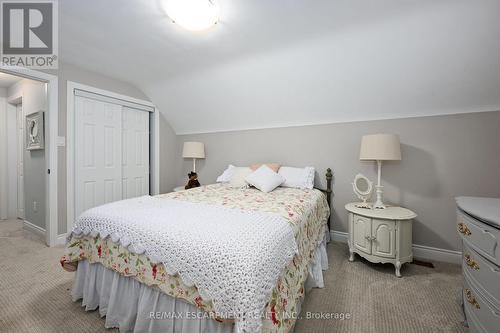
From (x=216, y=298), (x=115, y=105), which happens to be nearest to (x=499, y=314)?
(x=216, y=298)

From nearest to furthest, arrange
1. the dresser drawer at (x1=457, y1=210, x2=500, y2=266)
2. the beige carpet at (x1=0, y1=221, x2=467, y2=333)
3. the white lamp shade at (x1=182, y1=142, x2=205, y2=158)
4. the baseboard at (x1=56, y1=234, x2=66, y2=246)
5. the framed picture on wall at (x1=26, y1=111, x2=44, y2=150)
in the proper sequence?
1. the dresser drawer at (x1=457, y1=210, x2=500, y2=266)
2. the beige carpet at (x1=0, y1=221, x2=467, y2=333)
3. the baseboard at (x1=56, y1=234, x2=66, y2=246)
4. the framed picture on wall at (x1=26, y1=111, x2=44, y2=150)
5. the white lamp shade at (x1=182, y1=142, x2=205, y2=158)

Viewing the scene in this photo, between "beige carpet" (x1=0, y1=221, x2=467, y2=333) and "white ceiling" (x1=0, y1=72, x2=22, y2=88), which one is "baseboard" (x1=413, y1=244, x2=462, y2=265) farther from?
"white ceiling" (x1=0, y1=72, x2=22, y2=88)

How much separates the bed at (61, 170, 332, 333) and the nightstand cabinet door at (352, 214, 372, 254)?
2.24 feet

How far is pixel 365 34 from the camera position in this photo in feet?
6.15

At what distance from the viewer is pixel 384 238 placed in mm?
1978

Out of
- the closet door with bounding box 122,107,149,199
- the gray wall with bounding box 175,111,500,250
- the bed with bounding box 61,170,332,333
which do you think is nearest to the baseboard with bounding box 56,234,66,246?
the closet door with bounding box 122,107,149,199

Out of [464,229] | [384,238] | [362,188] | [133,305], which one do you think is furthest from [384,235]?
[133,305]

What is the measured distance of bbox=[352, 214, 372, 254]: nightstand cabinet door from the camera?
2.05m

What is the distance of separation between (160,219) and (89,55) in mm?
2386

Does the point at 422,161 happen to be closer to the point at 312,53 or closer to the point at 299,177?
the point at 299,177

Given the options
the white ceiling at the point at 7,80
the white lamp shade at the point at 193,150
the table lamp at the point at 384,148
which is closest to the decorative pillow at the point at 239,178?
the white lamp shade at the point at 193,150

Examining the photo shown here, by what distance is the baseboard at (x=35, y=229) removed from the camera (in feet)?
9.49

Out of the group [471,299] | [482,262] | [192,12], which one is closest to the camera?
[482,262]

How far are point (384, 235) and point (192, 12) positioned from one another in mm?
2508
